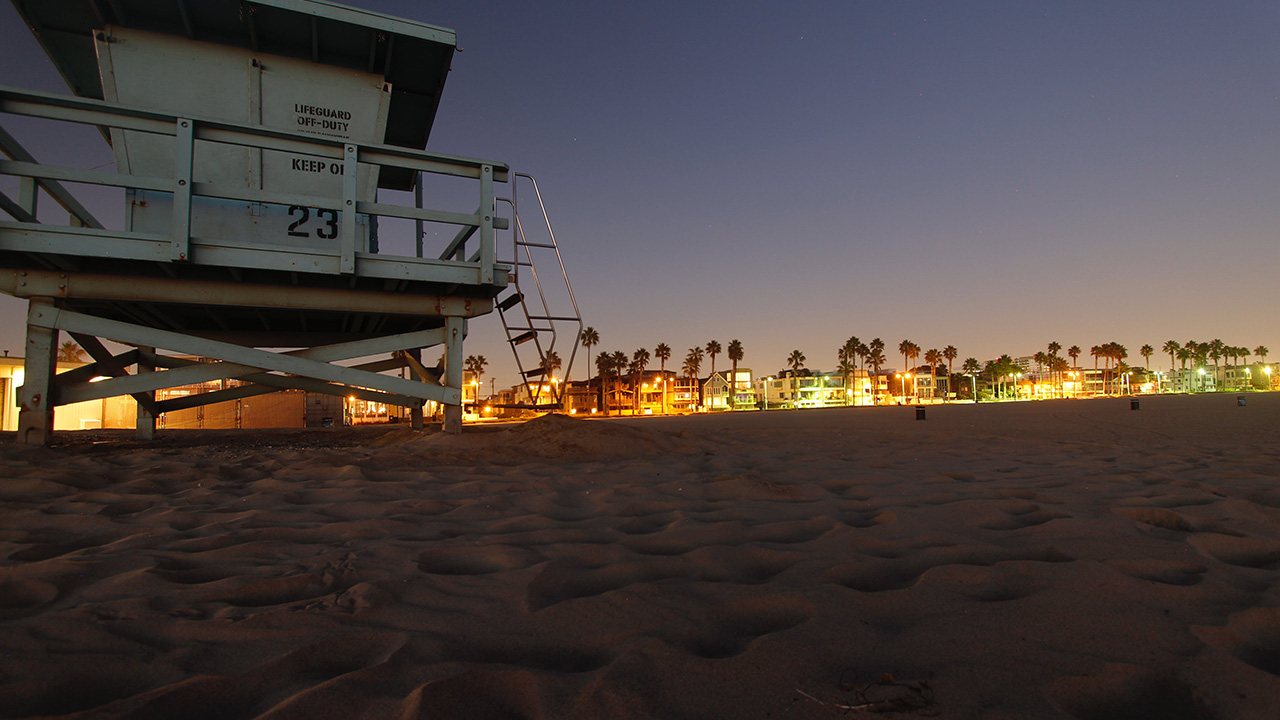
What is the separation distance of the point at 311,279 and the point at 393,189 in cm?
490

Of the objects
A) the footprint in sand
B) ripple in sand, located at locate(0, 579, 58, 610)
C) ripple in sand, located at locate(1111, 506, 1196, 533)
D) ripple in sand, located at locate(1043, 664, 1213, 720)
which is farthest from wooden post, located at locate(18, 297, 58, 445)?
ripple in sand, located at locate(1111, 506, 1196, 533)

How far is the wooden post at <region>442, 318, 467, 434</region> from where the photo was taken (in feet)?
23.1

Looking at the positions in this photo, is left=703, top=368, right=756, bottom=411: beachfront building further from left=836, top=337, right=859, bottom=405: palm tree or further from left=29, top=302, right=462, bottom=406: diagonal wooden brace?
left=29, top=302, right=462, bottom=406: diagonal wooden brace

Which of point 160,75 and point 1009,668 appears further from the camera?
point 160,75

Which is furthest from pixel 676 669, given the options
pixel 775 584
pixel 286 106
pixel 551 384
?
pixel 286 106

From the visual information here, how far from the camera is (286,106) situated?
24.0ft

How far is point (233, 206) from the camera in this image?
686 cm

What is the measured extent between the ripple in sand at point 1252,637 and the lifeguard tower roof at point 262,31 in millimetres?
8694

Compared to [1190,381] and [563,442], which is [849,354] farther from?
[563,442]

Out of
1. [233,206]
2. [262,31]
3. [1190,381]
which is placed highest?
[262,31]

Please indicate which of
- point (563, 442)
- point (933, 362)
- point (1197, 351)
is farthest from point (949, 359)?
point (563, 442)

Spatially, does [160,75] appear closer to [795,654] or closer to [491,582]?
[491,582]

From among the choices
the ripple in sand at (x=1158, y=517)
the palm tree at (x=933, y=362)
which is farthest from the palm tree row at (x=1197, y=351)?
the ripple in sand at (x=1158, y=517)

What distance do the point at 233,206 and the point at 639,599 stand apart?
24.9 feet
